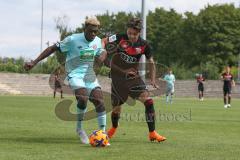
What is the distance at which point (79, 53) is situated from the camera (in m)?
11.2

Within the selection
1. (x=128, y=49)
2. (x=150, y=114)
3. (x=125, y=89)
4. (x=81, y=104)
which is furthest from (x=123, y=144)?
(x=128, y=49)

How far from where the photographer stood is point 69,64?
11.4 m

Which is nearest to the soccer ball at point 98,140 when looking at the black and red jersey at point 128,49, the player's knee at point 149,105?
the player's knee at point 149,105

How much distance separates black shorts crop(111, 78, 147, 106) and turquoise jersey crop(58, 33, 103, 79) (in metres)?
1.09

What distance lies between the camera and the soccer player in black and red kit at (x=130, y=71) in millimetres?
11820

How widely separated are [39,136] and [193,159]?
14.3 ft

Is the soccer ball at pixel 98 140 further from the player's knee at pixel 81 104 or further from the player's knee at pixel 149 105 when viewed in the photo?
the player's knee at pixel 149 105

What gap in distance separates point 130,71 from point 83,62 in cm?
122

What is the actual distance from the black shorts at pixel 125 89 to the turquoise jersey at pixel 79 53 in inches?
43.0

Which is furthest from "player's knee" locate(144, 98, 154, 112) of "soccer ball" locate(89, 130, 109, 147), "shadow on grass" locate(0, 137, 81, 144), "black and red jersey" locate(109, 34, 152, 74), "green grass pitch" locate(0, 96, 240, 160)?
"soccer ball" locate(89, 130, 109, 147)

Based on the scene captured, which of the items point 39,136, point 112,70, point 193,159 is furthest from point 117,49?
point 193,159

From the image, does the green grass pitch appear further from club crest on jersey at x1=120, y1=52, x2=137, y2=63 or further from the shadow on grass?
club crest on jersey at x1=120, y1=52, x2=137, y2=63

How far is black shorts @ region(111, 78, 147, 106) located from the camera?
1222 cm

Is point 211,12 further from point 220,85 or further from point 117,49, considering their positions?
point 117,49
